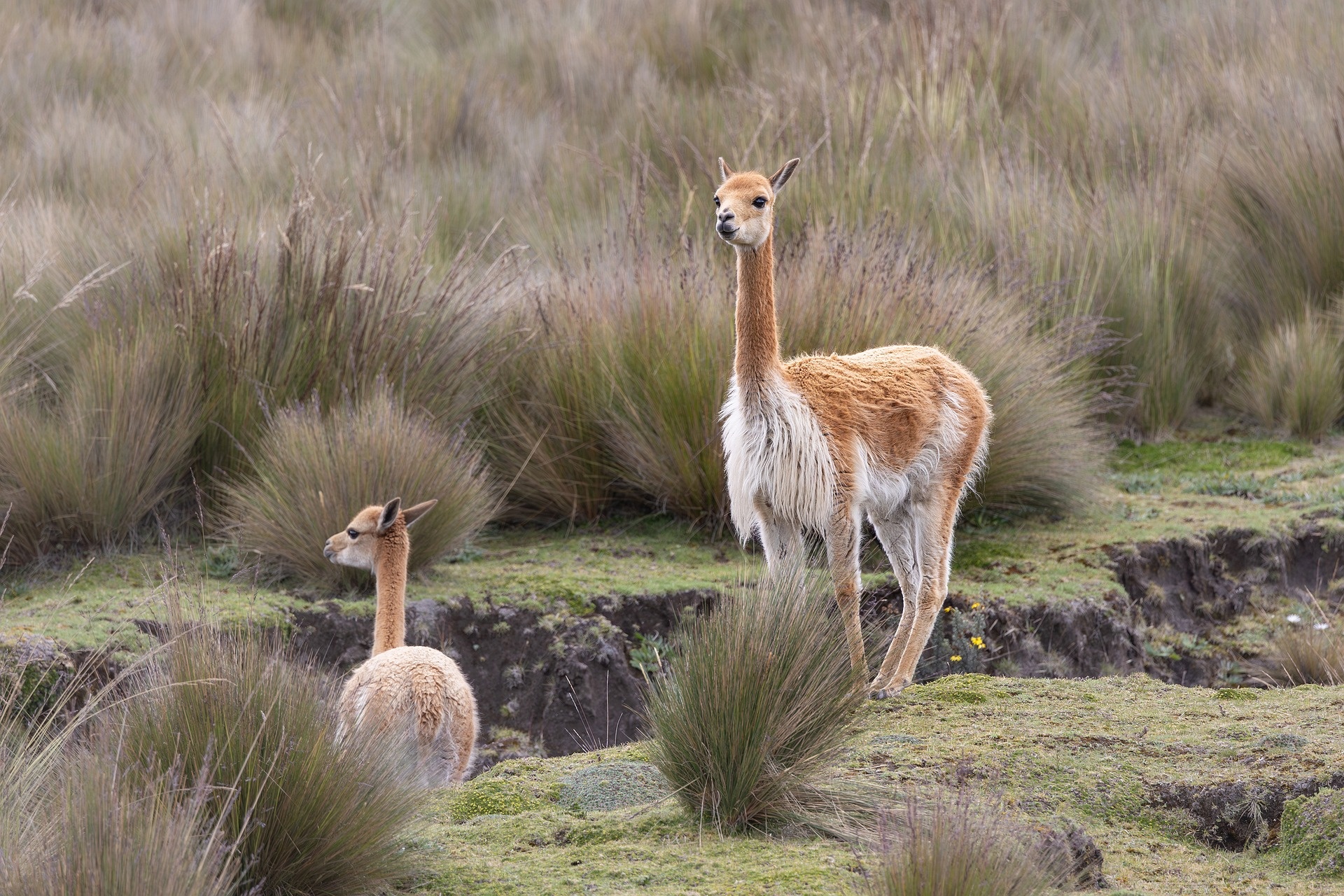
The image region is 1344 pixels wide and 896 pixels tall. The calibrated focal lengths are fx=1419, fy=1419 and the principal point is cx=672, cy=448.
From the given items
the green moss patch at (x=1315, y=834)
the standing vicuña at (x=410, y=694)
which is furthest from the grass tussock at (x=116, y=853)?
the green moss patch at (x=1315, y=834)

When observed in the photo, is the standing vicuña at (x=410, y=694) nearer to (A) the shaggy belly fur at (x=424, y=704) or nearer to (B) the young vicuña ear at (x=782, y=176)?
(A) the shaggy belly fur at (x=424, y=704)

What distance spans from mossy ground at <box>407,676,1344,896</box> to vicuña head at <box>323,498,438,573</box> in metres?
1.29

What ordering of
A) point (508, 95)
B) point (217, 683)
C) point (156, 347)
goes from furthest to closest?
point (508, 95) → point (156, 347) → point (217, 683)

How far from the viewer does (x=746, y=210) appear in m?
5.08

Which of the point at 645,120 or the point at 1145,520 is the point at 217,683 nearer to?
the point at 1145,520

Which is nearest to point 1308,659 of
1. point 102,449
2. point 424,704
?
point 424,704

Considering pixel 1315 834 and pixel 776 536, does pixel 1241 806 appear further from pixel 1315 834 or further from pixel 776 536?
pixel 776 536

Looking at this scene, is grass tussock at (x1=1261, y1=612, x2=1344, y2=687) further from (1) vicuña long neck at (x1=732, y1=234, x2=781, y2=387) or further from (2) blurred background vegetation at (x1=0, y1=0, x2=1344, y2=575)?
(1) vicuña long neck at (x1=732, y1=234, x2=781, y2=387)

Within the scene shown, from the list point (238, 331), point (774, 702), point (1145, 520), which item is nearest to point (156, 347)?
point (238, 331)

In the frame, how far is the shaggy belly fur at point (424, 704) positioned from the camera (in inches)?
184

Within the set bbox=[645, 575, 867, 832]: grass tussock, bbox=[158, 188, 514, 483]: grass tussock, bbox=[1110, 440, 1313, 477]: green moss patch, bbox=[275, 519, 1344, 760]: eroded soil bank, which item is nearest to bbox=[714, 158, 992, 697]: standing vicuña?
bbox=[275, 519, 1344, 760]: eroded soil bank

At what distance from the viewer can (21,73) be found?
13188 millimetres

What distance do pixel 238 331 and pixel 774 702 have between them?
4.43m

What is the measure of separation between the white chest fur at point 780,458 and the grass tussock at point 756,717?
39.2 inches
